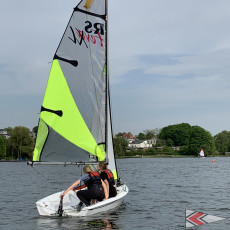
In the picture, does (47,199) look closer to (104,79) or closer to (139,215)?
(139,215)

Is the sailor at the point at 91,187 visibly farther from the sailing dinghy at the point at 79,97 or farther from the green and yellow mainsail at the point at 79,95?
the green and yellow mainsail at the point at 79,95

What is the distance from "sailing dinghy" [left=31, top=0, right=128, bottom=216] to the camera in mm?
15609

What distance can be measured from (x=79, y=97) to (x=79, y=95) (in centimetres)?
8

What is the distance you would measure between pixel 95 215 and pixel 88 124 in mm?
3549

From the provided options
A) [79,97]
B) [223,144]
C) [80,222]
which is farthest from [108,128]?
[223,144]

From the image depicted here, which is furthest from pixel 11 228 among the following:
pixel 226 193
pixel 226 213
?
pixel 226 193

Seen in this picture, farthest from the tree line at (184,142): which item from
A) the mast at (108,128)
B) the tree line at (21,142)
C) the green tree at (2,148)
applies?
the mast at (108,128)

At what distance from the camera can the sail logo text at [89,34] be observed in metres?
15.8

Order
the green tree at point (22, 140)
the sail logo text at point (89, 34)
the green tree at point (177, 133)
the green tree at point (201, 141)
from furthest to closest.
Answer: the green tree at point (177, 133) < the green tree at point (201, 141) < the green tree at point (22, 140) < the sail logo text at point (89, 34)

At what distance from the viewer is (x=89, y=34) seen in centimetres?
1593

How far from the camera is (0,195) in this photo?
76.9 ft

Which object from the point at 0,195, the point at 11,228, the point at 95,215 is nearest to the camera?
the point at 11,228

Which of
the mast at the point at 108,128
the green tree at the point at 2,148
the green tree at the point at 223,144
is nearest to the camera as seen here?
the mast at the point at 108,128

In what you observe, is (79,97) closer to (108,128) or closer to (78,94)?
(78,94)
